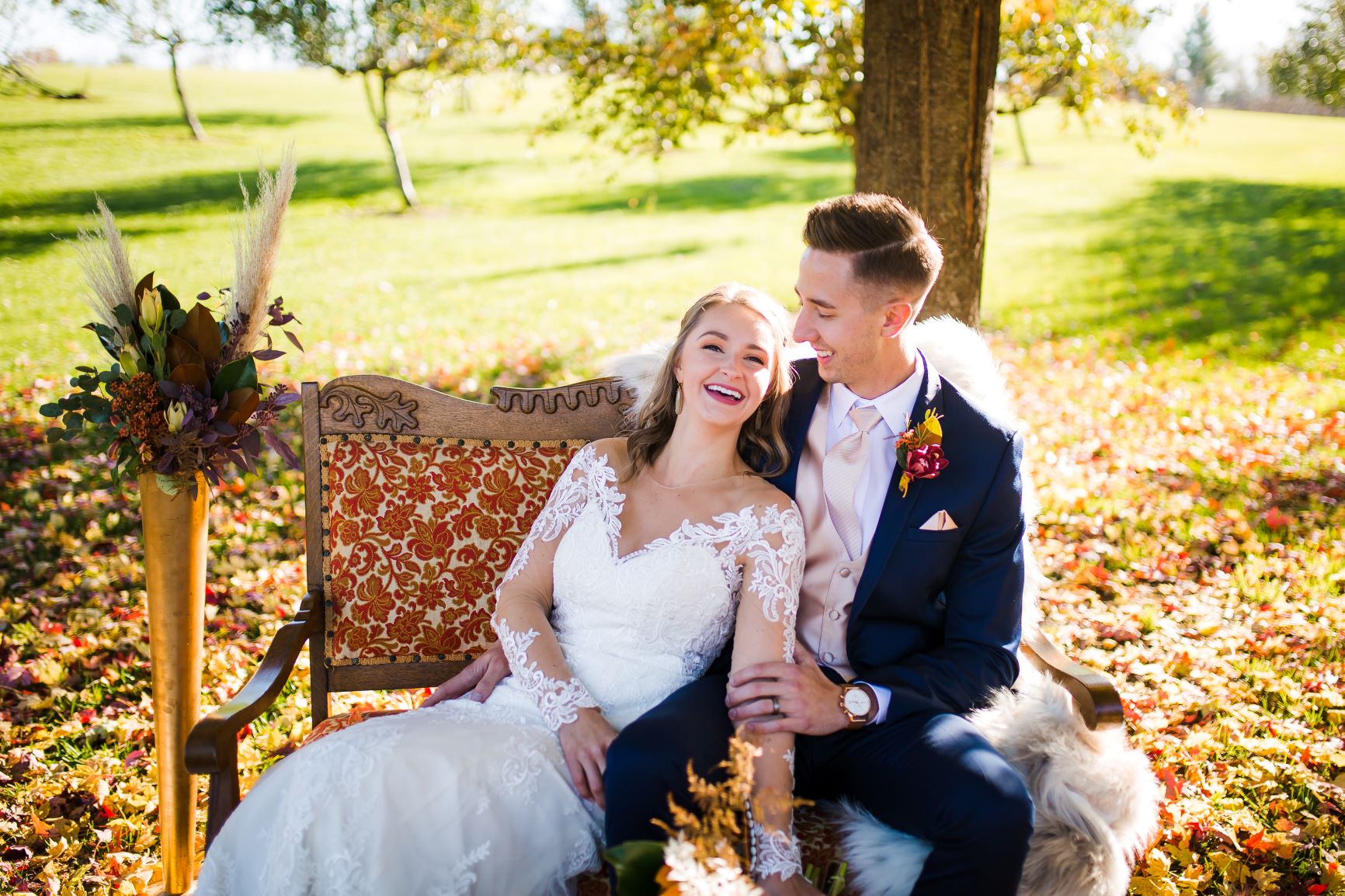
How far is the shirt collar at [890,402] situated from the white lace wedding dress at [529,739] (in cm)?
46

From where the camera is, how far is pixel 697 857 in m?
1.76

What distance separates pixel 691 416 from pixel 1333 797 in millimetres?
2931

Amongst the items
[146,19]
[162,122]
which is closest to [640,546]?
[146,19]

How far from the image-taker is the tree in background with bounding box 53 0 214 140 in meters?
10.8

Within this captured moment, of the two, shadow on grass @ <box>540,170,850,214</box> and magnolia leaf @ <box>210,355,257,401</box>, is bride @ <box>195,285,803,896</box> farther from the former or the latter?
shadow on grass @ <box>540,170,850,214</box>

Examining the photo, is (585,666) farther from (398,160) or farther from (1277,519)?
(398,160)

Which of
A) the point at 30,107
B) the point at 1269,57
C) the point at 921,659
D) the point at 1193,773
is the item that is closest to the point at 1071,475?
the point at 1193,773

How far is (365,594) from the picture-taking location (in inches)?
133

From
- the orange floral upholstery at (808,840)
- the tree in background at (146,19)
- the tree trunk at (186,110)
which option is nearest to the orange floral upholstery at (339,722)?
the orange floral upholstery at (808,840)

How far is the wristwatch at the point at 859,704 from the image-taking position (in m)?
2.80

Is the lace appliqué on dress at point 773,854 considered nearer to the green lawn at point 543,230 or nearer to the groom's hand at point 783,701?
the groom's hand at point 783,701

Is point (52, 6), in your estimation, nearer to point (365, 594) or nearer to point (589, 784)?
point (365, 594)

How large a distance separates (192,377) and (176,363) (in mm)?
80

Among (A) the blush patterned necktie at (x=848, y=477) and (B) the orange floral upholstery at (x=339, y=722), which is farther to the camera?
(A) the blush patterned necktie at (x=848, y=477)
